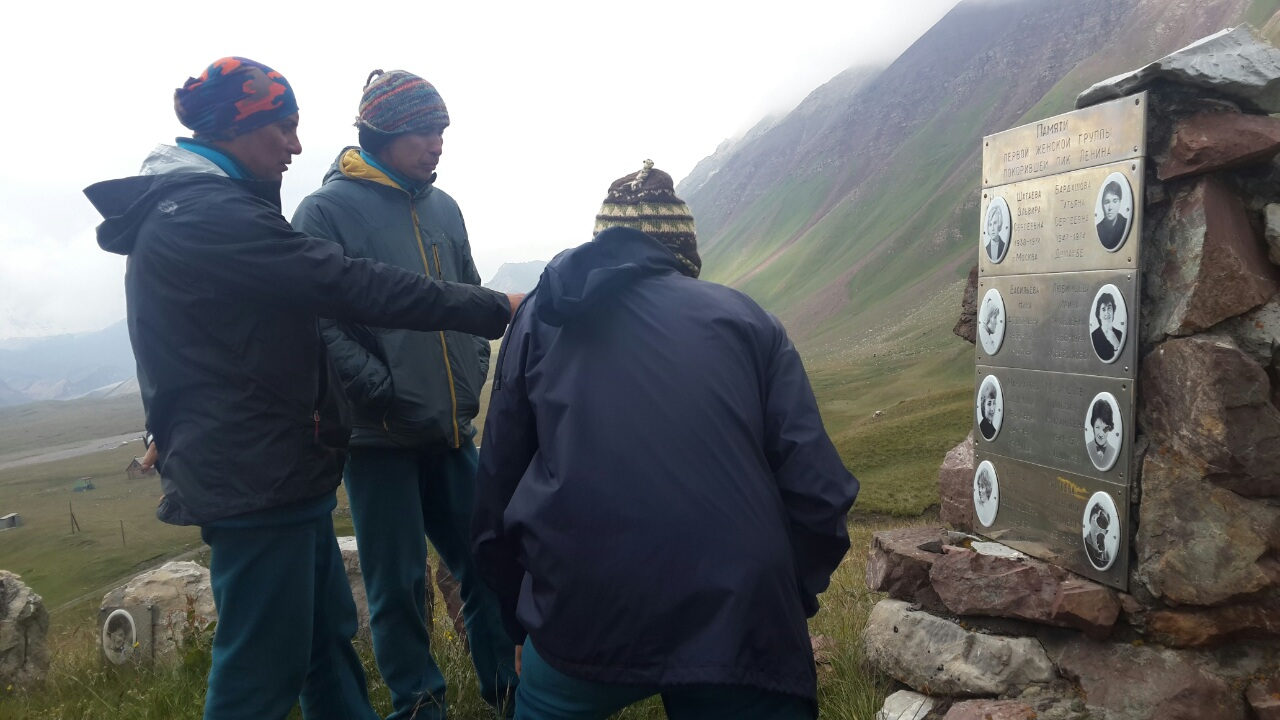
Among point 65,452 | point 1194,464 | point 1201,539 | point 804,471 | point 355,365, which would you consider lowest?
point 65,452

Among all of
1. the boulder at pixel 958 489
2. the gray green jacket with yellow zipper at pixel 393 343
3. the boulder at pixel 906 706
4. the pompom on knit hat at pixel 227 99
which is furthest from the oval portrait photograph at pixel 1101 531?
the pompom on knit hat at pixel 227 99

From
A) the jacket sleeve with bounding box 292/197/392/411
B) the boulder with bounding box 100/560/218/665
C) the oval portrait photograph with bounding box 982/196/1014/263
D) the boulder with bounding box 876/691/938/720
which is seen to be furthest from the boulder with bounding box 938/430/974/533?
the boulder with bounding box 100/560/218/665

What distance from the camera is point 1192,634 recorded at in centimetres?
418

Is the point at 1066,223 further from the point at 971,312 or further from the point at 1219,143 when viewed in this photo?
the point at 971,312

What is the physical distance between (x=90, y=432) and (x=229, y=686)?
7544 inches

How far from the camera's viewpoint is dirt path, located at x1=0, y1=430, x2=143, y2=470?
414 feet

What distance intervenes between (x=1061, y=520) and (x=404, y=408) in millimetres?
3593

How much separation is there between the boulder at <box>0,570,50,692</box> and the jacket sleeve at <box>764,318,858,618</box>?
5.44 meters

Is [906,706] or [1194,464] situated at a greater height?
[1194,464]

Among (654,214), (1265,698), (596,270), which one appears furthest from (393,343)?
(1265,698)

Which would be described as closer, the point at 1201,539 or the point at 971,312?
the point at 1201,539

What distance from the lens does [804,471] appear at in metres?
2.62

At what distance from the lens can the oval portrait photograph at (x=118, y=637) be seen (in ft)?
18.3

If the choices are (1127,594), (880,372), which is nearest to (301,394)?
(1127,594)
